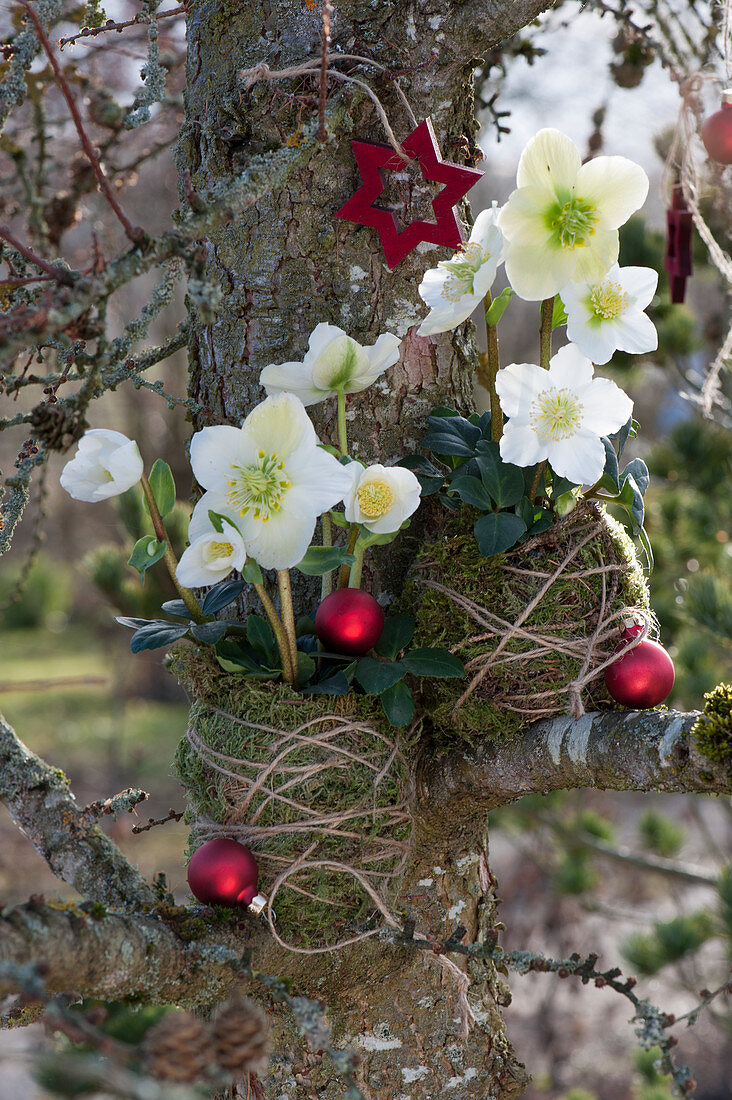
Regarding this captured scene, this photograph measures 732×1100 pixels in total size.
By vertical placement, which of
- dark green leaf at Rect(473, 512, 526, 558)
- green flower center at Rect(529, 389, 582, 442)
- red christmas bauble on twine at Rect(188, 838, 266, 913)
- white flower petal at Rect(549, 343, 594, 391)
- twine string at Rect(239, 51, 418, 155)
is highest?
twine string at Rect(239, 51, 418, 155)

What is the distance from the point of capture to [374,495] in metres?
0.86

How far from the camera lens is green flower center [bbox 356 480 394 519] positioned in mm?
856

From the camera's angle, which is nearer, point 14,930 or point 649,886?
point 14,930

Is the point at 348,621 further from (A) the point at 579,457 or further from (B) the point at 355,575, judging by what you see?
(A) the point at 579,457

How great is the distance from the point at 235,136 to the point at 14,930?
0.84 m

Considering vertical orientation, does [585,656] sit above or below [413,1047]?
above

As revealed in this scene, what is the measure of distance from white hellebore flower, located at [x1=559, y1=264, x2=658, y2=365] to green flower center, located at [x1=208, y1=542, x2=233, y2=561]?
39 centimetres

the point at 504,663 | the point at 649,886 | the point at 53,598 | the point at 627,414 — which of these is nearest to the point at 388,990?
the point at 504,663

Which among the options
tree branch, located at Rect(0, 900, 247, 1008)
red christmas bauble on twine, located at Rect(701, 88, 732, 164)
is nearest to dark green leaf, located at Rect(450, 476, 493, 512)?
tree branch, located at Rect(0, 900, 247, 1008)

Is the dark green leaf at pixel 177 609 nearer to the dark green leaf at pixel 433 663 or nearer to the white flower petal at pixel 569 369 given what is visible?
the dark green leaf at pixel 433 663

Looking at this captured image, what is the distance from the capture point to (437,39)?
1.01 meters

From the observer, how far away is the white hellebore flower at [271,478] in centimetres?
80

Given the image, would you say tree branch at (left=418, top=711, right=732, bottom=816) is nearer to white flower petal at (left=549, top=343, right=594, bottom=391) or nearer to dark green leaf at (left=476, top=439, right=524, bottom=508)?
dark green leaf at (left=476, top=439, right=524, bottom=508)

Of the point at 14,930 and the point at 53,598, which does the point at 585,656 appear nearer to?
the point at 14,930
